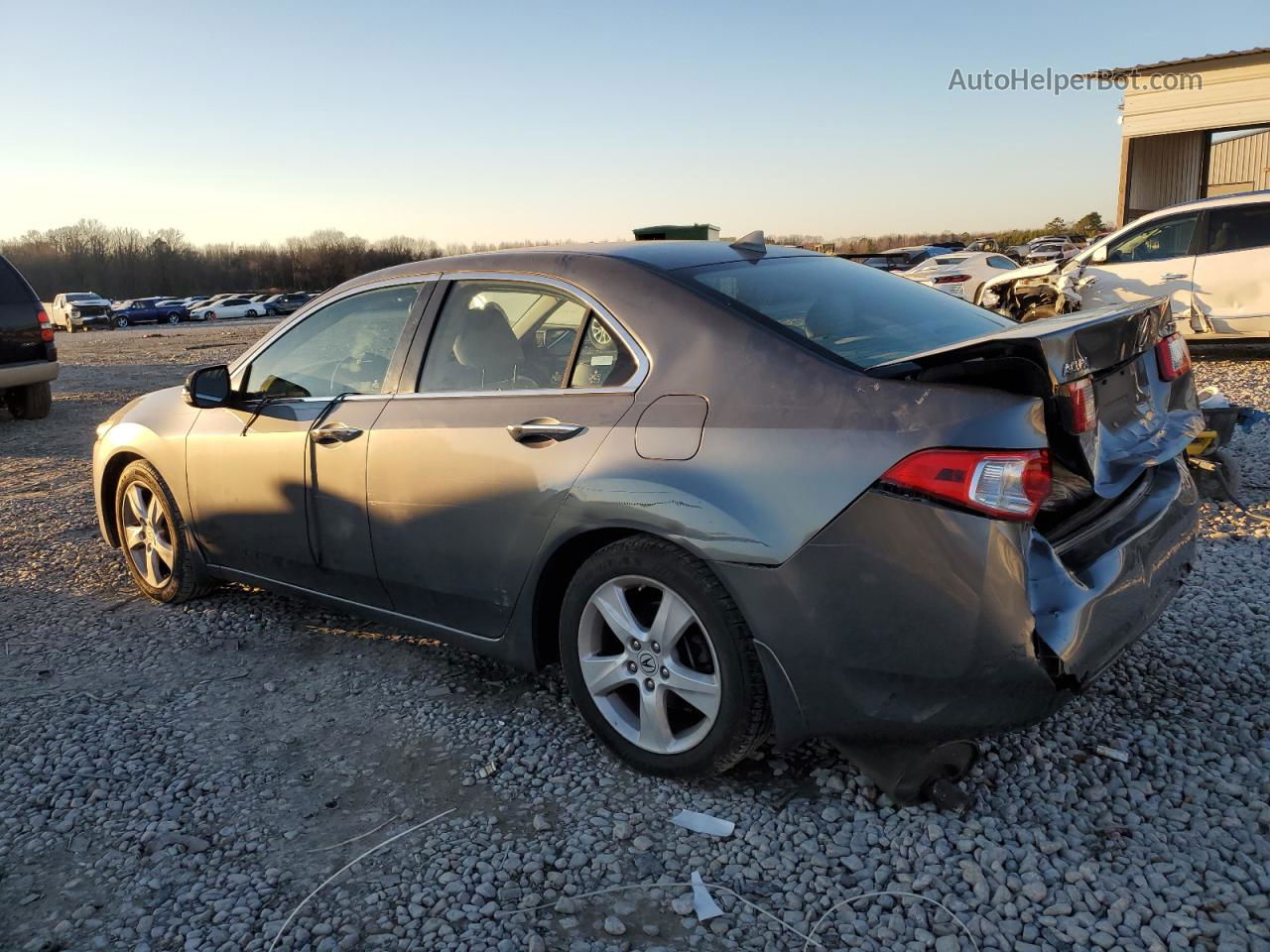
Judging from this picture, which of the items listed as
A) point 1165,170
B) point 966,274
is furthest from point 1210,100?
point 966,274

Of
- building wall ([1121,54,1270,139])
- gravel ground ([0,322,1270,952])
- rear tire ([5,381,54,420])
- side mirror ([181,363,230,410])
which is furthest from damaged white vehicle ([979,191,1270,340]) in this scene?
building wall ([1121,54,1270,139])

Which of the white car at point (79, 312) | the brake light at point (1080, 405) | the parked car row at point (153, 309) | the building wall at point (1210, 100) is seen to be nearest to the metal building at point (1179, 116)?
the building wall at point (1210, 100)

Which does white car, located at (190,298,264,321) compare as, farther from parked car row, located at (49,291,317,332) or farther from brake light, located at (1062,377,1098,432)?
brake light, located at (1062,377,1098,432)

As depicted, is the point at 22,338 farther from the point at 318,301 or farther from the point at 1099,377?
the point at 1099,377

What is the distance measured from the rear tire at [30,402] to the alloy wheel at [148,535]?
25.5 feet

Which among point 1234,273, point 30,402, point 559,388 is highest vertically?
point 559,388

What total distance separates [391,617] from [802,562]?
1828mm

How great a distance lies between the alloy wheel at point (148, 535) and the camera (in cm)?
471

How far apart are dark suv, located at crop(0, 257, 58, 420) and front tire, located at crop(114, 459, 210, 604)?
23.2ft

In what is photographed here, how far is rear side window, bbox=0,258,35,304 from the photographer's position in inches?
415

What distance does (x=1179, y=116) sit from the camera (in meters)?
20.7

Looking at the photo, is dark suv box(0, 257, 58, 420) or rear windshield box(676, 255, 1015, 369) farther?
dark suv box(0, 257, 58, 420)

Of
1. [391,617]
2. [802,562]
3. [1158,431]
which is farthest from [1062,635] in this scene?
[391,617]

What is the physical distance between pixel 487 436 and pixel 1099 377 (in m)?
1.84
